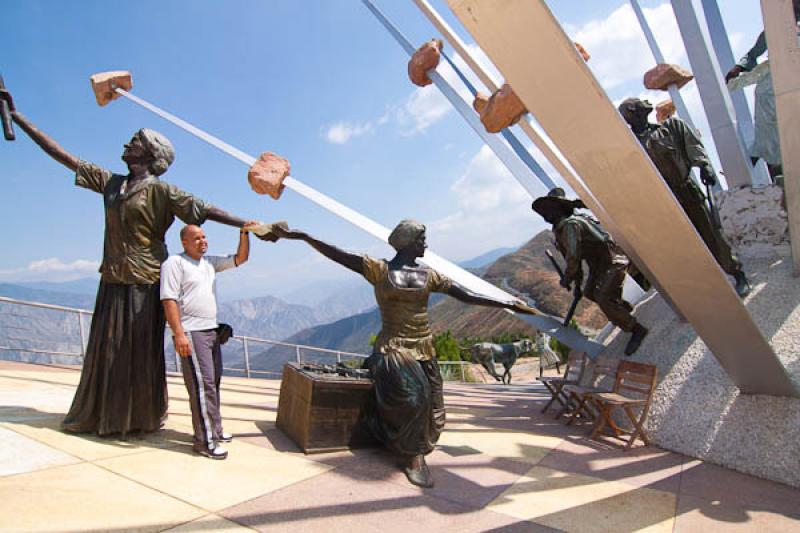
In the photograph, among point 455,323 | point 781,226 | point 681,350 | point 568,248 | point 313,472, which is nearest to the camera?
point 313,472

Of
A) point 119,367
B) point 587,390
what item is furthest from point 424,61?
point 119,367

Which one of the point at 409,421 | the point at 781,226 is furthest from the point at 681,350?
the point at 409,421

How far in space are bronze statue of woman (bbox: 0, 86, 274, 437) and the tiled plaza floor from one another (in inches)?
7.0

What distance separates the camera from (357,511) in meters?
2.29

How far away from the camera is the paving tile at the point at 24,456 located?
2342mm

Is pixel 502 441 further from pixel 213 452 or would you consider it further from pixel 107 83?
pixel 107 83

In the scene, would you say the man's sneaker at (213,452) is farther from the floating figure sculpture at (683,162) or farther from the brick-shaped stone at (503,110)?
the floating figure sculpture at (683,162)

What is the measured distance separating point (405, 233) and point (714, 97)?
5.31 m

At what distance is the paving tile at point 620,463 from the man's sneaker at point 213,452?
7.00 ft

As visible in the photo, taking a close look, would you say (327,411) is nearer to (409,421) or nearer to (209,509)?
(409,421)

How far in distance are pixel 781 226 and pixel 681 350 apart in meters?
2.27

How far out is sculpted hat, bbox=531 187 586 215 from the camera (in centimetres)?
518

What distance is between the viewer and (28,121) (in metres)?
3.06

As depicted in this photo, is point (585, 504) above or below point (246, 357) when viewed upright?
below
